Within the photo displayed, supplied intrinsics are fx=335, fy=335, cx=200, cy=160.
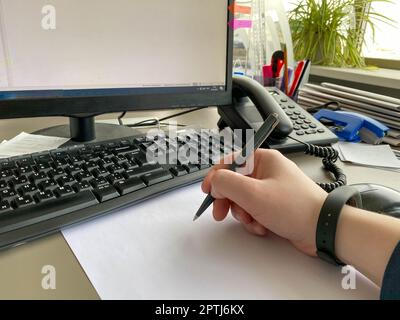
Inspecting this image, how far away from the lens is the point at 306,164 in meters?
0.60

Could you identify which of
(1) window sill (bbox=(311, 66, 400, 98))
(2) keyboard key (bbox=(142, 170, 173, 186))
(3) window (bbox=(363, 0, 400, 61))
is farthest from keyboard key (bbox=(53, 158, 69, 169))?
(3) window (bbox=(363, 0, 400, 61))

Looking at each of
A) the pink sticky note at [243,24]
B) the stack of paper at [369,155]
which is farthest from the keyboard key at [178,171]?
the pink sticky note at [243,24]

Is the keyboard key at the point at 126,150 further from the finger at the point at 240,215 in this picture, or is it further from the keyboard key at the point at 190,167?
the finger at the point at 240,215

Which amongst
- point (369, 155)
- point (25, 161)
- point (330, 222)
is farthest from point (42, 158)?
point (369, 155)

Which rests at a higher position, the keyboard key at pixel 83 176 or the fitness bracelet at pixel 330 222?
the keyboard key at pixel 83 176

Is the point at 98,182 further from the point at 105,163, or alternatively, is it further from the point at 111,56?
the point at 111,56

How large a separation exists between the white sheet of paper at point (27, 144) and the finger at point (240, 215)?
34 cm

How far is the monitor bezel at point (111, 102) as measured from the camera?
0.50m

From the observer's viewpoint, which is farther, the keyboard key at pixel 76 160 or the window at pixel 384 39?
the window at pixel 384 39

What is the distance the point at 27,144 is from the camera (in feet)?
1.90

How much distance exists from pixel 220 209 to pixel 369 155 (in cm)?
40

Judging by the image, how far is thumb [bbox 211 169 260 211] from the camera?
1.20 ft

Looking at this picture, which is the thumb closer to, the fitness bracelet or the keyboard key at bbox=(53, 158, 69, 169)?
the fitness bracelet

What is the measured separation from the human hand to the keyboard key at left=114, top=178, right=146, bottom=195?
9 centimetres
